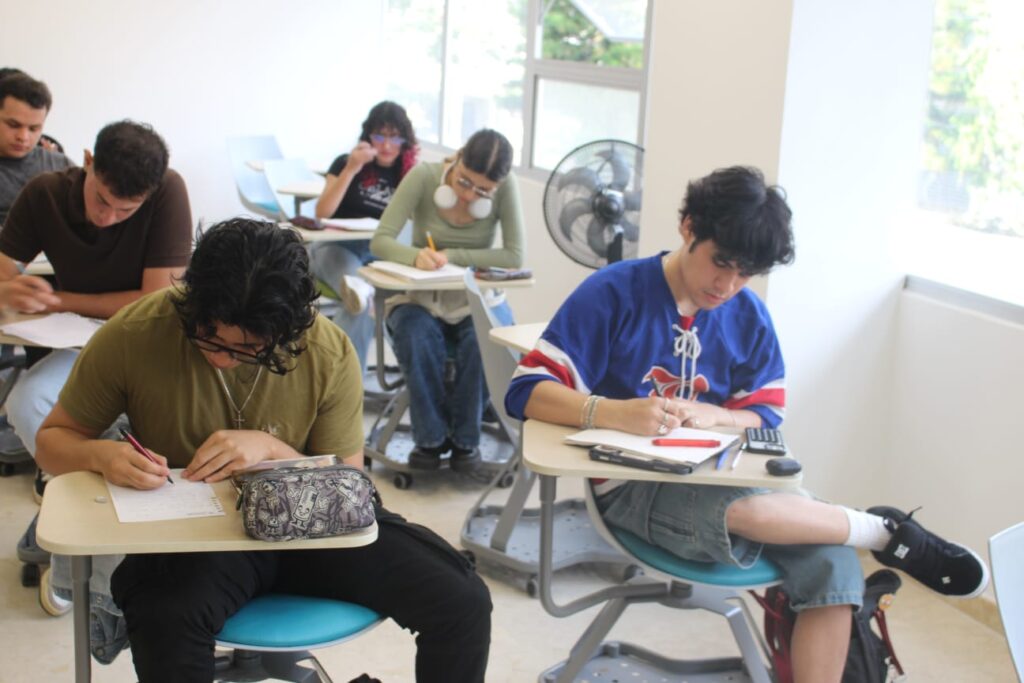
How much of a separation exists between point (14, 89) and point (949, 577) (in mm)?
3285

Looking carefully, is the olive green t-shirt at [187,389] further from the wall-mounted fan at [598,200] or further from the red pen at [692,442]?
the wall-mounted fan at [598,200]

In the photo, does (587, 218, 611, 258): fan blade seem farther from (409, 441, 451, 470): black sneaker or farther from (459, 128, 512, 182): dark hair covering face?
(409, 441, 451, 470): black sneaker

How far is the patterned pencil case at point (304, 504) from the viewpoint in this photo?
1.65 metres

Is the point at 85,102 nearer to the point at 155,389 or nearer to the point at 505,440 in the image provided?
the point at 505,440

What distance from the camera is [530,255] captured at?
209 inches

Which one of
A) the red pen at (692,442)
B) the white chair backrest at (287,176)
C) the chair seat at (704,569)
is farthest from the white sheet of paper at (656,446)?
the white chair backrest at (287,176)

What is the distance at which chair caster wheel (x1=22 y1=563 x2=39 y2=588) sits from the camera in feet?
9.91

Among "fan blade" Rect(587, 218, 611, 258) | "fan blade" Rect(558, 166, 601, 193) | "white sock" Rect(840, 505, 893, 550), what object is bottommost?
"white sock" Rect(840, 505, 893, 550)

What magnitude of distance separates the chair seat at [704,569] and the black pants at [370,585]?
44cm

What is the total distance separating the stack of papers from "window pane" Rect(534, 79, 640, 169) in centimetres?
117

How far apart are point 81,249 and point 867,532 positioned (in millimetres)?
2083

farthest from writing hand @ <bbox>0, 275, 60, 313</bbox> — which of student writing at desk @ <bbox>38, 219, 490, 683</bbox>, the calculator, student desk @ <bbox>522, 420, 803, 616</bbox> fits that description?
the calculator

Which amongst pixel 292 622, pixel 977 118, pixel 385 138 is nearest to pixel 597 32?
pixel 385 138

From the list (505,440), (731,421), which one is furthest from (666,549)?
(505,440)
